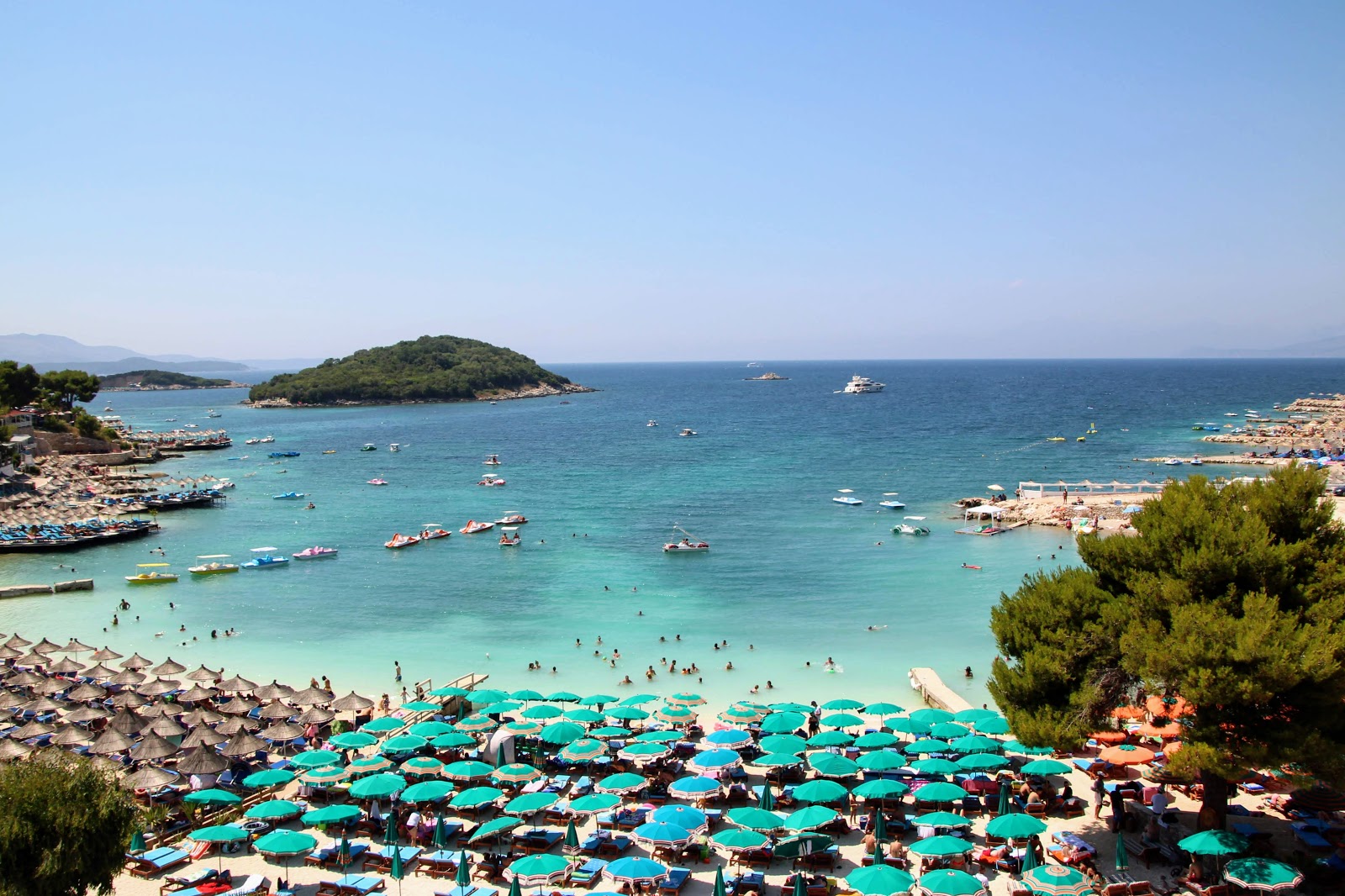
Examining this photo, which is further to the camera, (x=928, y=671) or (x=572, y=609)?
(x=572, y=609)

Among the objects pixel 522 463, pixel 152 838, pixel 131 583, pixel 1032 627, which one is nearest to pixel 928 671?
pixel 1032 627

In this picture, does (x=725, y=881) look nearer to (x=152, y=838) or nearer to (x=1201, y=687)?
(x=1201, y=687)

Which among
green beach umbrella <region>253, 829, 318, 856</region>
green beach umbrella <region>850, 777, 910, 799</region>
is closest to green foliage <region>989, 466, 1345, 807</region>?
green beach umbrella <region>850, 777, 910, 799</region>

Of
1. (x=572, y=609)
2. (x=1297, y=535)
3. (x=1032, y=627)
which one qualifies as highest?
(x=1297, y=535)

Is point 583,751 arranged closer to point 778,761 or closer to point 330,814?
point 778,761

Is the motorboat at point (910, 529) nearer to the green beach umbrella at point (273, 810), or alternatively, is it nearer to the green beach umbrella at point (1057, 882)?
the green beach umbrella at point (1057, 882)

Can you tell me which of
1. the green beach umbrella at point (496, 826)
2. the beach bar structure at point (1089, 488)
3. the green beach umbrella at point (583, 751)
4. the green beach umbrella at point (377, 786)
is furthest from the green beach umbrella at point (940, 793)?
the beach bar structure at point (1089, 488)
